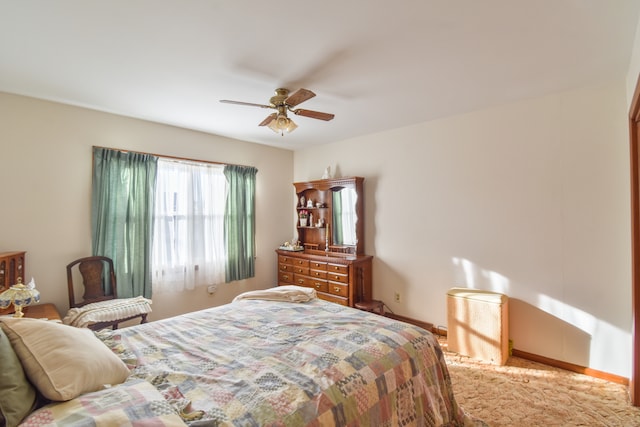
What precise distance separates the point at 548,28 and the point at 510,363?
2.82 m

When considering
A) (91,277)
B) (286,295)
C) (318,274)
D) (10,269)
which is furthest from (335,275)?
(10,269)

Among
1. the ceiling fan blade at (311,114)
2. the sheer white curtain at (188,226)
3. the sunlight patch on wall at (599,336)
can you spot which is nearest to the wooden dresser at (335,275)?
the sheer white curtain at (188,226)

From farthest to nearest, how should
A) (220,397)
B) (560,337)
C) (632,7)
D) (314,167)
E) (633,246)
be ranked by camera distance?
(314,167) → (560,337) → (633,246) → (632,7) → (220,397)

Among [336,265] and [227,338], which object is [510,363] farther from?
[227,338]

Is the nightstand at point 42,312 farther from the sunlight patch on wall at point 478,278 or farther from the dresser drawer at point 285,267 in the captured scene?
the sunlight patch on wall at point 478,278

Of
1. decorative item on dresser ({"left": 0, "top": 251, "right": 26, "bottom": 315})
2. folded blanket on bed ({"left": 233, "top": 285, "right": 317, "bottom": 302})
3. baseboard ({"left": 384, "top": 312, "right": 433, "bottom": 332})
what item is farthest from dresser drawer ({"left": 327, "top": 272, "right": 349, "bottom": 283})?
decorative item on dresser ({"left": 0, "top": 251, "right": 26, "bottom": 315})

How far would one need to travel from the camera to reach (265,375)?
4.66 feet

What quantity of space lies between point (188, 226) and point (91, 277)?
45.0 inches

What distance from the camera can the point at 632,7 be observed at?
→ 5.23 ft

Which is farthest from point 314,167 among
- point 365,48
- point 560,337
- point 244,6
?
point 560,337

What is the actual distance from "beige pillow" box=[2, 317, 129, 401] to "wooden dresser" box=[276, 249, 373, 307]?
279cm

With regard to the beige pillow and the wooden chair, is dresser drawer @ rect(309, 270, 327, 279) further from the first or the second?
the beige pillow

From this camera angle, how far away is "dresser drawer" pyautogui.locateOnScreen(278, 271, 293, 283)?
14.9 ft

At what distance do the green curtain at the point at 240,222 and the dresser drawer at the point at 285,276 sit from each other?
0.46 meters
